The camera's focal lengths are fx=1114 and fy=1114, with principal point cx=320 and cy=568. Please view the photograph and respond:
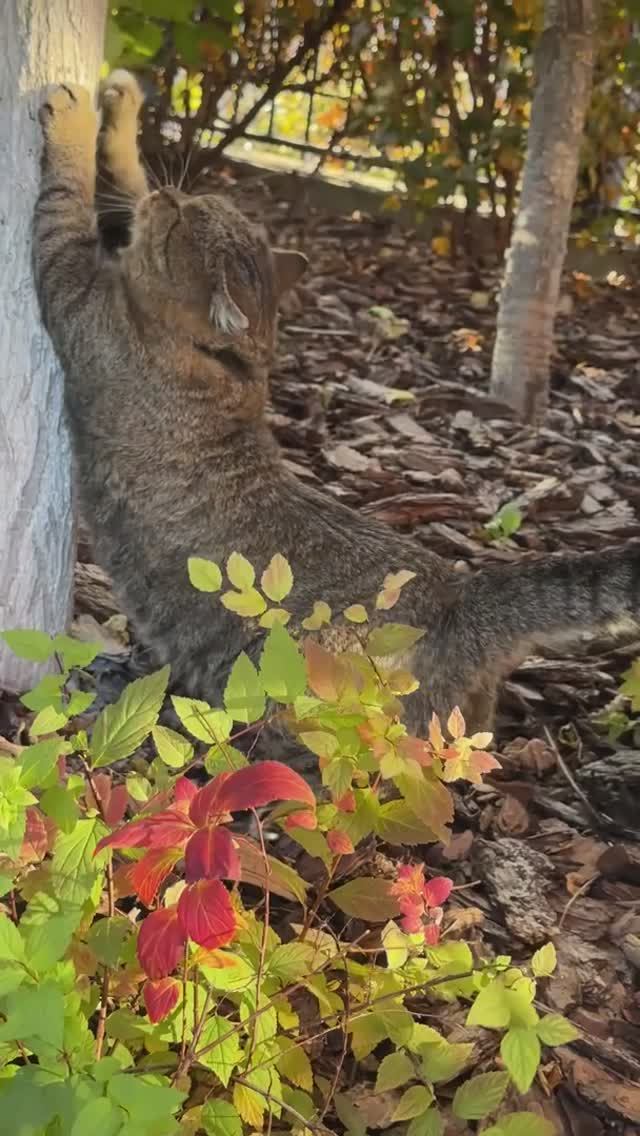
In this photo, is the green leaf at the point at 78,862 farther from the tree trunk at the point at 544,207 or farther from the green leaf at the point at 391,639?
the tree trunk at the point at 544,207

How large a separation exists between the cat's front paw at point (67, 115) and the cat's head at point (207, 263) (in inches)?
16.9

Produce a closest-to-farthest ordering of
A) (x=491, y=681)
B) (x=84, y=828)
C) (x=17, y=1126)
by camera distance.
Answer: (x=17, y=1126) → (x=84, y=828) → (x=491, y=681)

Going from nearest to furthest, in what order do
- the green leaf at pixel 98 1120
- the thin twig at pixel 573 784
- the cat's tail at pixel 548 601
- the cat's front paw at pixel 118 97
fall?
the green leaf at pixel 98 1120 < the cat's tail at pixel 548 601 < the thin twig at pixel 573 784 < the cat's front paw at pixel 118 97

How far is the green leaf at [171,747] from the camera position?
1632mm

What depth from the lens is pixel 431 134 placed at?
7.11 metres

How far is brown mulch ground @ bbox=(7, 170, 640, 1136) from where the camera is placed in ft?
7.79

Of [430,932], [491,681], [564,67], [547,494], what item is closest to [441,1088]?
[430,932]

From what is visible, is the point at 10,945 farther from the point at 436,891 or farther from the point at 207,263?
the point at 207,263

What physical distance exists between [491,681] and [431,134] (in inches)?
205

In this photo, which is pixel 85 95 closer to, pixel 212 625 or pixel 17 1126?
pixel 212 625

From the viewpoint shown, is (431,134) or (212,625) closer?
(212,625)

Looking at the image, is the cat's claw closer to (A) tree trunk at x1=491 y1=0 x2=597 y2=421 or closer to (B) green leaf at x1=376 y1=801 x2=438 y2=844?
(B) green leaf at x1=376 y1=801 x2=438 y2=844

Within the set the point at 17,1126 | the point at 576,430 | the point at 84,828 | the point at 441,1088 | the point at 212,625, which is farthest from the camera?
the point at 576,430

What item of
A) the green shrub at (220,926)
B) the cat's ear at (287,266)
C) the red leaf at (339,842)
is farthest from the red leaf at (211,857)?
the cat's ear at (287,266)
